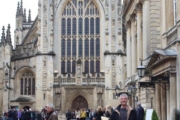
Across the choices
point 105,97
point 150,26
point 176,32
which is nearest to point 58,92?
point 105,97

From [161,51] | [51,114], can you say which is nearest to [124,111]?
[51,114]

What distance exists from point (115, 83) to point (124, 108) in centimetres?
4088

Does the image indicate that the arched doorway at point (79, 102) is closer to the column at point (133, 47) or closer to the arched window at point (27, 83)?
the arched window at point (27, 83)

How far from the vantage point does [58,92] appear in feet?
162

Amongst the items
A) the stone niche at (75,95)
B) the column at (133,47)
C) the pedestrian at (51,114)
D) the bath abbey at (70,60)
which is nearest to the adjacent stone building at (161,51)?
the column at (133,47)

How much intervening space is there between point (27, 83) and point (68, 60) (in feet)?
20.2

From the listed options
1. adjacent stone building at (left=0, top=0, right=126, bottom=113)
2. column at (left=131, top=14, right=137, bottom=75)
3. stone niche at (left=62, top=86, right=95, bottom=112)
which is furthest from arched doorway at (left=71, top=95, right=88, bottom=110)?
→ column at (left=131, top=14, right=137, bottom=75)

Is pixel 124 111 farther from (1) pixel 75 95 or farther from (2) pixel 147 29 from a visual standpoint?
(1) pixel 75 95

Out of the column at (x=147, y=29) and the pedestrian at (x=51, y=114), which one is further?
the column at (x=147, y=29)

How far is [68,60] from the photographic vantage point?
5119cm

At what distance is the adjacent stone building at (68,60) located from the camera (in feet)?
162

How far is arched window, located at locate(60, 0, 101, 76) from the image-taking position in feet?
168

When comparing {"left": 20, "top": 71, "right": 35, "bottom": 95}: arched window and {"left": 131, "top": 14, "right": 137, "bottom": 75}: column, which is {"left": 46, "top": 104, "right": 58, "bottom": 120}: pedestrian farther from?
{"left": 20, "top": 71, "right": 35, "bottom": 95}: arched window

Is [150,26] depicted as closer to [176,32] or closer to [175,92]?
[176,32]
